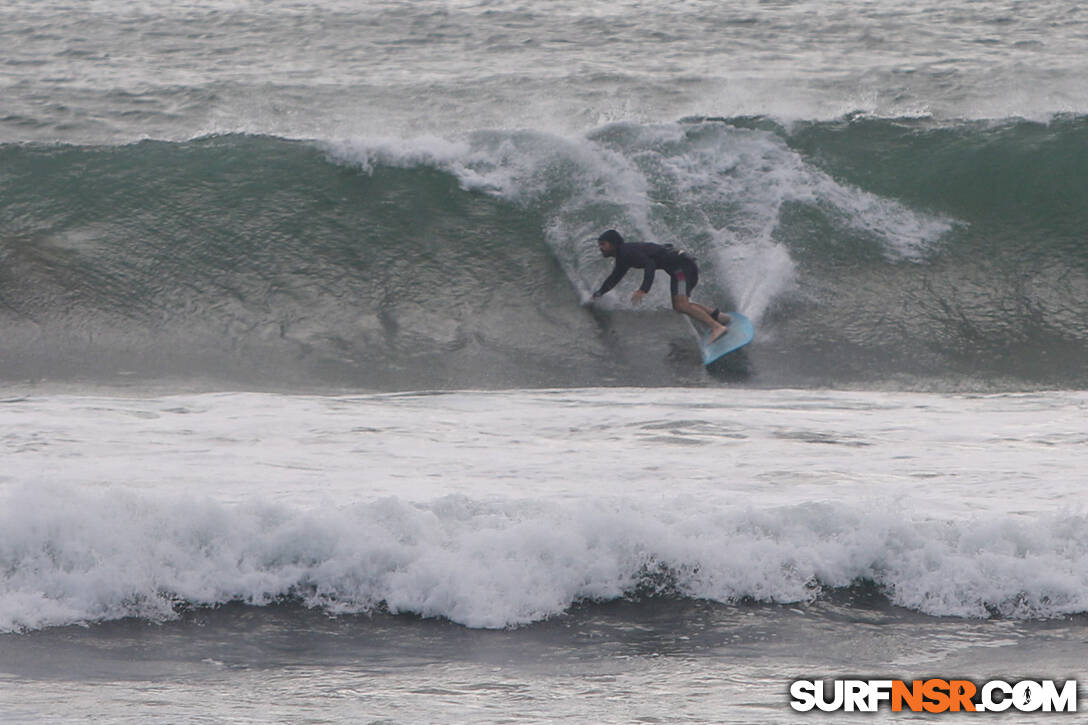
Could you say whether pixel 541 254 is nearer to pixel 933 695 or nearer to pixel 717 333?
pixel 717 333

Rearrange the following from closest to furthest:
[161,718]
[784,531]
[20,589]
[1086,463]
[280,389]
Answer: [161,718] < [20,589] < [784,531] < [1086,463] < [280,389]

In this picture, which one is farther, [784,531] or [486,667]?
[784,531]

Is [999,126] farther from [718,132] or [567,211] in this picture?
[567,211]

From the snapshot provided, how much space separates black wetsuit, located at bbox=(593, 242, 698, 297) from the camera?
11219 millimetres

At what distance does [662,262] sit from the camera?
11.3m

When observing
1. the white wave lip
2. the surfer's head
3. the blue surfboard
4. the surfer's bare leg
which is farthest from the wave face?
the white wave lip

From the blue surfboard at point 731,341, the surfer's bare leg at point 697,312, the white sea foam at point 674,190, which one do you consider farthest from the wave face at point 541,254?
the surfer's bare leg at point 697,312

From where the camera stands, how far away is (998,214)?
1334 cm

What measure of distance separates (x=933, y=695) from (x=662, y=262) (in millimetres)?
6812

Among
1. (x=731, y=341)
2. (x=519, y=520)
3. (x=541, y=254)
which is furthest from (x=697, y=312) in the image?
(x=519, y=520)

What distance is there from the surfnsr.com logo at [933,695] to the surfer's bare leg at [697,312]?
247 inches

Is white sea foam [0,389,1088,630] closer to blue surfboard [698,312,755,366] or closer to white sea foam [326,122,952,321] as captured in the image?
blue surfboard [698,312,755,366]

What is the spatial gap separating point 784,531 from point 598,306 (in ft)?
19.2

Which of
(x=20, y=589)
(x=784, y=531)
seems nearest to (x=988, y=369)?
(x=784, y=531)
